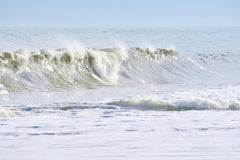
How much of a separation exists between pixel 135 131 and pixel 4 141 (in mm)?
1806

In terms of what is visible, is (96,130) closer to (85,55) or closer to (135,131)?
(135,131)

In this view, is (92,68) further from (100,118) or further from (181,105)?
(100,118)

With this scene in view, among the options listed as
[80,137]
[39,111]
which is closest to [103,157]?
[80,137]

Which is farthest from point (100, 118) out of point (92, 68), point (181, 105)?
point (92, 68)

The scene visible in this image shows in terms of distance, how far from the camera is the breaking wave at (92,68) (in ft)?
57.0

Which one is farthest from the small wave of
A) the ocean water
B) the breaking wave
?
the breaking wave

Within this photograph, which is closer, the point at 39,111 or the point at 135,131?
the point at 135,131

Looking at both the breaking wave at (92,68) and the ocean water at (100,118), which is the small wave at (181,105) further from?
the breaking wave at (92,68)

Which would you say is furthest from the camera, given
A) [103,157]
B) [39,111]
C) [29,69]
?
[29,69]

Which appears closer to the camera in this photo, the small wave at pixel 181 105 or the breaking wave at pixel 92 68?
the small wave at pixel 181 105

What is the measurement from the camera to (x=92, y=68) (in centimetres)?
2089

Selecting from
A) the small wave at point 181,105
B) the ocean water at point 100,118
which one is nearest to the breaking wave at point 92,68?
the ocean water at point 100,118

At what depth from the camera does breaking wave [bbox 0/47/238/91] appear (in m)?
17.4

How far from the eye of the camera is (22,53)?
19.5 meters
